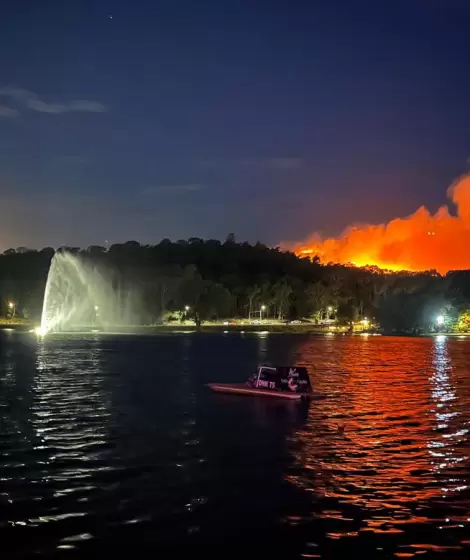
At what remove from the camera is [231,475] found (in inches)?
1139

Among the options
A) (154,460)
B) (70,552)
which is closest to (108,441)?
(154,460)

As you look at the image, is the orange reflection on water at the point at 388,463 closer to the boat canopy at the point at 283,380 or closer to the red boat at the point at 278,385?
the red boat at the point at 278,385

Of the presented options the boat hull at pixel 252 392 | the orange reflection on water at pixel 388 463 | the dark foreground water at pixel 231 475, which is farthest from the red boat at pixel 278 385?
the orange reflection on water at pixel 388 463

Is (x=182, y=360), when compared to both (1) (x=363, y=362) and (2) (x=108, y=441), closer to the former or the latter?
(1) (x=363, y=362)

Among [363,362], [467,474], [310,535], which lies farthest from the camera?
[363,362]

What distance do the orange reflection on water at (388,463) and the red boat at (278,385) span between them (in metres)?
2.10

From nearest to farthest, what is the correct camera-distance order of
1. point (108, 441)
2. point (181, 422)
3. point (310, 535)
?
1. point (310, 535)
2. point (108, 441)
3. point (181, 422)

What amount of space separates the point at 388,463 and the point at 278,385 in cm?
2552

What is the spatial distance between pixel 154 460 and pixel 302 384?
2670cm

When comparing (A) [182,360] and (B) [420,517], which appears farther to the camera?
(A) [182,360]

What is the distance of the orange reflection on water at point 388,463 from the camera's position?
22.8 metres

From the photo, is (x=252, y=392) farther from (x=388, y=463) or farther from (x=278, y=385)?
(x=388, y=463)

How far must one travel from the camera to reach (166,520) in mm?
22500

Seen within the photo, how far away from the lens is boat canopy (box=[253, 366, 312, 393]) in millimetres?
56438
